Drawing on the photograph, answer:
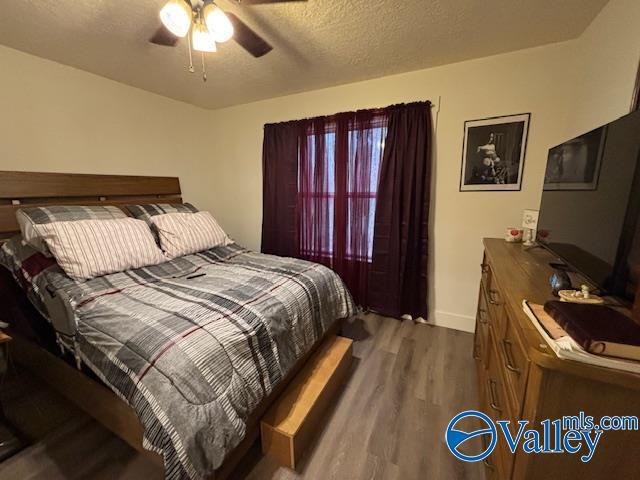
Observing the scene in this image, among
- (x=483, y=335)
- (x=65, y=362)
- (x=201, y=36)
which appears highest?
(x=201, y=36)

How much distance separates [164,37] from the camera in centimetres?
148

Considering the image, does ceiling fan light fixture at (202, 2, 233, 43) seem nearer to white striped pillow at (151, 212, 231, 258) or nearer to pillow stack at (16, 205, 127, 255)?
white striped pillow at (151, 212, 231, 258)

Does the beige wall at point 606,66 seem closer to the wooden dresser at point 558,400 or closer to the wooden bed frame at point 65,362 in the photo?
the wooden dresser at point 558,400

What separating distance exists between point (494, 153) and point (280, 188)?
2.06 meters

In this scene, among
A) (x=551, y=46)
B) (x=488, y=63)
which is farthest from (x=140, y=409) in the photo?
(x=551, y=46)

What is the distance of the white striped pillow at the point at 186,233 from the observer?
2107mm

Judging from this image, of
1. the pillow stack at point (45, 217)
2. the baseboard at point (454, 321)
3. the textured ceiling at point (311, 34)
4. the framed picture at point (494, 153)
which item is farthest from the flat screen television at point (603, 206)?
the pillow stack at point (45, 217)

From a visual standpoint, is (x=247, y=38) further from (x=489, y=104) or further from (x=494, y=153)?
(x=494, y=153)

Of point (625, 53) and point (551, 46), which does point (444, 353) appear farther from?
point (551, 46)

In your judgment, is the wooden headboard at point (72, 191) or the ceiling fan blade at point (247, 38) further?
the wooden headboard at point (72, 191)

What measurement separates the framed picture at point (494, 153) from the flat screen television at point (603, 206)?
77 centimetres

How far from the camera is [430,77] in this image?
2.22 meters

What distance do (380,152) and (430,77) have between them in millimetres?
716
